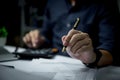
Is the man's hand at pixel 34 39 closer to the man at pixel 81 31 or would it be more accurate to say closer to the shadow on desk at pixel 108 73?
the man at pixel 81 31

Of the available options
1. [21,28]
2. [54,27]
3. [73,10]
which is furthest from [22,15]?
[73,10]

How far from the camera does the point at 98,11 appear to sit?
134 cm

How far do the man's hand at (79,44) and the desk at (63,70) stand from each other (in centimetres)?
5

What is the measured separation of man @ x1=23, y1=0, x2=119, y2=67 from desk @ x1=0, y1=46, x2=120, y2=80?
6 cm

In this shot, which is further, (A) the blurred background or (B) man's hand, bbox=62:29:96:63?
(A) the blurred background

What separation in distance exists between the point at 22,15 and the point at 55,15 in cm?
83

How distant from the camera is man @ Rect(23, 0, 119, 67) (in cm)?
97

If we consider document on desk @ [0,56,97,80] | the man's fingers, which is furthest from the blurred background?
the man's fingers

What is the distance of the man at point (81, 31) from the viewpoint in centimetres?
97

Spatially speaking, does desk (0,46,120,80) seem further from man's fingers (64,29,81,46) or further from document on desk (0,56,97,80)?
man's fingers (64,29,81,46)

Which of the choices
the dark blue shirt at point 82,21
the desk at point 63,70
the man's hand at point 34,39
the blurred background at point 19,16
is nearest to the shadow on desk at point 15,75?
the desk at point 63,70

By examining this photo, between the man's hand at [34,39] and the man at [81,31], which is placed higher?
the man at [81,31]

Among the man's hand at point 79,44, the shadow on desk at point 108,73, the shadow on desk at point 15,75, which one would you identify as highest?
the man's hand at point 79,44

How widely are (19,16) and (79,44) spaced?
1419 millimetres
